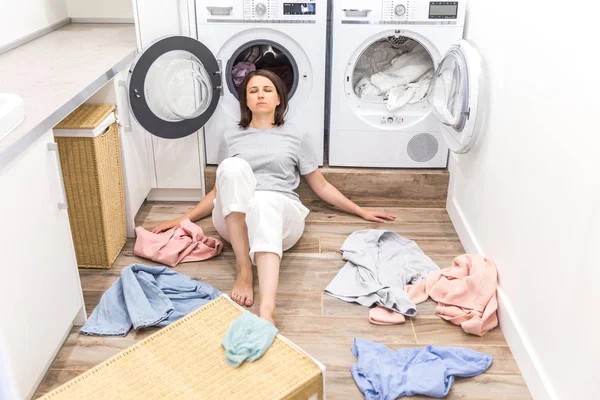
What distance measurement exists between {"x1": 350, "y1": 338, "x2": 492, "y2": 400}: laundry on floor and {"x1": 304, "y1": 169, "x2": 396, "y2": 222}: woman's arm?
901 millimetres

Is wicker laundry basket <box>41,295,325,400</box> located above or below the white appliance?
below

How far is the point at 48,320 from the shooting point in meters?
1.93

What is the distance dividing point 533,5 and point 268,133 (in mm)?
1201

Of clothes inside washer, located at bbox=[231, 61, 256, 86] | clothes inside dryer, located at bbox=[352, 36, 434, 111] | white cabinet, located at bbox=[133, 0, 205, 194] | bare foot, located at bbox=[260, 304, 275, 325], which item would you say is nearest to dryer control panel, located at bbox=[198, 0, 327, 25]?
white cabinet, located at bbox=[133, 0, 205, 194]

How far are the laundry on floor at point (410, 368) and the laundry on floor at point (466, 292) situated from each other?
159mm

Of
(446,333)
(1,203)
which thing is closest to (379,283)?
(446,333)

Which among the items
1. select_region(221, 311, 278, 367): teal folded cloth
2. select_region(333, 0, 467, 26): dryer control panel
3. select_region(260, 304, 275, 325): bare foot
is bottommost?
select_region(260, 304, 275, 325): bare foot

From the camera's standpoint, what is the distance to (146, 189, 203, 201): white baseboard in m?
3.15

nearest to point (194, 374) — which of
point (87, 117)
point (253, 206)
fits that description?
point (253, 206)

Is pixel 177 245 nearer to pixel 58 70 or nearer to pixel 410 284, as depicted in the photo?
pixel 58 70

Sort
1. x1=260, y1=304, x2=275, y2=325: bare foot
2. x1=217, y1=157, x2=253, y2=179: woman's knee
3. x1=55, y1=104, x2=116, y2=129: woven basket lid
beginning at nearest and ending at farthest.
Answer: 1. x1=260, y1=304, x2=275, y2=325: bare foot
2. x1=55, y1=104, x2=116, y2=129: woven basket lid
3. x1=217, y1=157, x2=253, y2=179: woman's knee

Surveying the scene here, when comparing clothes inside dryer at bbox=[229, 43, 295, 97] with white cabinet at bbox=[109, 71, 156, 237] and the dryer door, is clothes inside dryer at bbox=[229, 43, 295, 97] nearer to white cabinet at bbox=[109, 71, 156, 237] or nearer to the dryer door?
Result: white cabinet at bbox=[109, 71, 156, 237]

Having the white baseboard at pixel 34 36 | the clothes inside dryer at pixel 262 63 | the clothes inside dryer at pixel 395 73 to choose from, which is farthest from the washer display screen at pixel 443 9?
the white baseboard at pixel 34 36

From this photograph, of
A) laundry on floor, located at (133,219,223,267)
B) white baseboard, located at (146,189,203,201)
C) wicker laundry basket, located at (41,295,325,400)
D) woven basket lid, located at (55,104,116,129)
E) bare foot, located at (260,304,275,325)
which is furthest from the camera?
white baseboard, located at (146,189,203,201)
